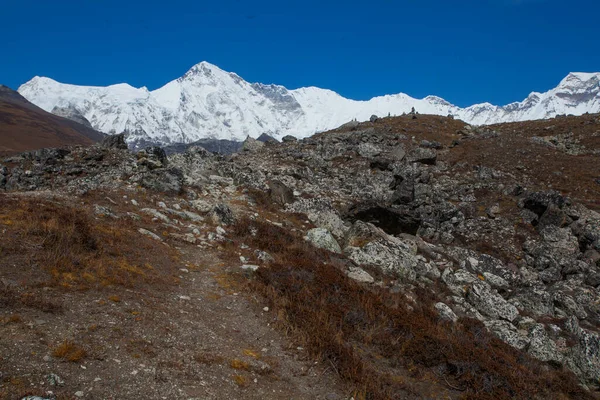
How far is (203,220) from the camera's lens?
62.7ft

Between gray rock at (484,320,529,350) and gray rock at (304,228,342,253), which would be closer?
gray rock at (484,320,529,350)

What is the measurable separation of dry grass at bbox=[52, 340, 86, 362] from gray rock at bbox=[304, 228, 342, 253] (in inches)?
503

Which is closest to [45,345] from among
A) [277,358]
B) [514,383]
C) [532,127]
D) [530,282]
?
[277,358]

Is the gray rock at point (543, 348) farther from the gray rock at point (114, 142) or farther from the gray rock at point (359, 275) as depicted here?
the gray rock at point (114, 142)

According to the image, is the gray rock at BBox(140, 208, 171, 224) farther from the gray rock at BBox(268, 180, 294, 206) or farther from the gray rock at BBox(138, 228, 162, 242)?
the gray rock at BBox(268, 180, 294, 206)

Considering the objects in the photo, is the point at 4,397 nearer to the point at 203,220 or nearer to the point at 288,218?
the point at 203,220

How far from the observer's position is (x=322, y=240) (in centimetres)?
1908

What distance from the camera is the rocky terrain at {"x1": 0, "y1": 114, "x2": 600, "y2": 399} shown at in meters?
7.70

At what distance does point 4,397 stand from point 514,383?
11466mm

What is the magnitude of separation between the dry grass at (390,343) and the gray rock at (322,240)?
13.1 feet

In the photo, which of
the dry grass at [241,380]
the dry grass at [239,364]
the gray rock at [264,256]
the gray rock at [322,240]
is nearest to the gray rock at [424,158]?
the gray rock at [322,240]

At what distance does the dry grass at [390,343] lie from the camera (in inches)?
355

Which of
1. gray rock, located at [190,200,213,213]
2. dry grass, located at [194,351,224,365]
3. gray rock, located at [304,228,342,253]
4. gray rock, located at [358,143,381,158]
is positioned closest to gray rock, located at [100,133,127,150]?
gray rock, located at [190,200,213,213]

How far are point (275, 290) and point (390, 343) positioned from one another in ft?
13.7
